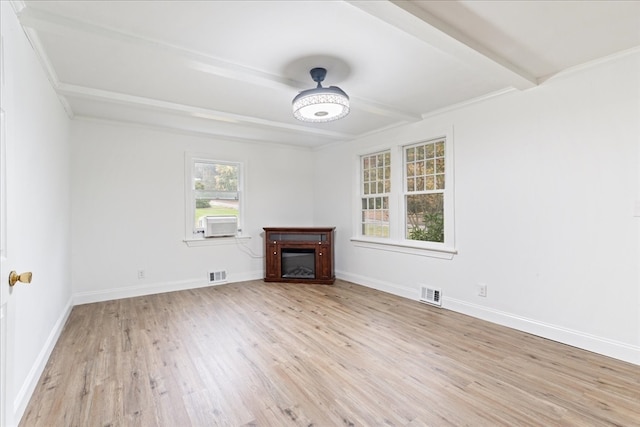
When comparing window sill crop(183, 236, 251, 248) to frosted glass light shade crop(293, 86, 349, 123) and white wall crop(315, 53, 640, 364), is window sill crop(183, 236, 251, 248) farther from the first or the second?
white wall crop(315, 53, 640, 364)

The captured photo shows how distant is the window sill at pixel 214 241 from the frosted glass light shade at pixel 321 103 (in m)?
2.94

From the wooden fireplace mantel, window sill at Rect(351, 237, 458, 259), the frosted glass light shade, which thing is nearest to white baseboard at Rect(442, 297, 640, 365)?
window sill at Rect(351, 237, 458, 259)

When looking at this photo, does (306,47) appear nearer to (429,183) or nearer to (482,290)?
(429,183)

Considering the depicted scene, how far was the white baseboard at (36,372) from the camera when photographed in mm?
1861

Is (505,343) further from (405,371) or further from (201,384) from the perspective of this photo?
(201,384)

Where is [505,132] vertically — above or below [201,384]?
above

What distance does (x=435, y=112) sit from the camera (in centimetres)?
395

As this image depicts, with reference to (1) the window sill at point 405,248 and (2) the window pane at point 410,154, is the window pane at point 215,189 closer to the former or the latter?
(1) the window sill at point 405,248

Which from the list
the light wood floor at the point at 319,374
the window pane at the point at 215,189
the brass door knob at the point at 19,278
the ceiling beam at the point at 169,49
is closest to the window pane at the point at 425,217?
the light wood floor at the point at 319,374

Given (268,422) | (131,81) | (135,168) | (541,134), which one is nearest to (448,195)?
(541,134)

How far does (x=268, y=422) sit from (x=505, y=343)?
7.39 feet

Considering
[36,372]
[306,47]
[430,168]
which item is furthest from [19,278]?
[430,168]

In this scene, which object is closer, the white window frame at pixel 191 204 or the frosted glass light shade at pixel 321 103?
the frosted glass light shade at pixel 321 103

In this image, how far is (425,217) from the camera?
4285mm
